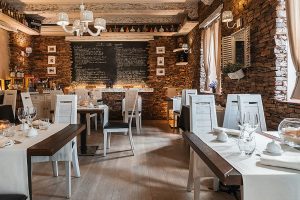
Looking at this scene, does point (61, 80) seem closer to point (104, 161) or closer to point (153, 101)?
point (153, 101)

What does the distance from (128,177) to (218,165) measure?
2540 mm

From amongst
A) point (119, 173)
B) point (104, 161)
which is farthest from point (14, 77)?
point (119, 173)

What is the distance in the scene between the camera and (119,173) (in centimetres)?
418

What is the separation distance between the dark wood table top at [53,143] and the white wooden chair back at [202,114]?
1.26 metres

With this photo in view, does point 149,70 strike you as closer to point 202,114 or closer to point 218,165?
point 202,114

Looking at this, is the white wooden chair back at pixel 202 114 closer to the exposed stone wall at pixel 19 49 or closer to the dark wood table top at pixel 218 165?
the dark wood table top at pixel 218 165

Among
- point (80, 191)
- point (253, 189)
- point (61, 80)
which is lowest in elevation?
point (80, 191)

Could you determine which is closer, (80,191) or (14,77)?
(80,191)

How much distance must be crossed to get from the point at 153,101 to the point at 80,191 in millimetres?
7197

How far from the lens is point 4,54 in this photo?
8.48m

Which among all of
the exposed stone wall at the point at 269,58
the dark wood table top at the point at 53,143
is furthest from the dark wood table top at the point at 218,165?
the exposed stone wall at the point at 269,58

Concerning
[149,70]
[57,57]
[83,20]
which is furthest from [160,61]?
[83,20]

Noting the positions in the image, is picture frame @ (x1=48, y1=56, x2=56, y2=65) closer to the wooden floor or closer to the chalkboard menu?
the chalkboard menu

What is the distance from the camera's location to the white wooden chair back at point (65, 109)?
13.1 feet
